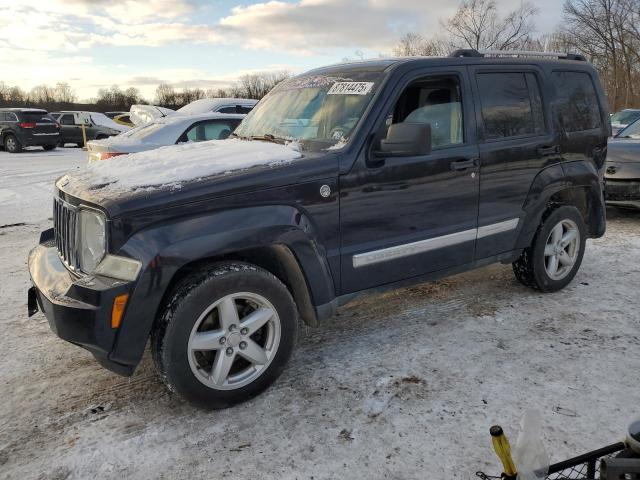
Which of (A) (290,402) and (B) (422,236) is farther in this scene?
(B) (422,236)

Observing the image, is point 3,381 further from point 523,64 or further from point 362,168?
point 523,64

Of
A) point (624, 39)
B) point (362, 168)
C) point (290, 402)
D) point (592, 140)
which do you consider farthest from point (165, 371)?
point (624, 39)

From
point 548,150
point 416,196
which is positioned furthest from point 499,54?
point 416,196

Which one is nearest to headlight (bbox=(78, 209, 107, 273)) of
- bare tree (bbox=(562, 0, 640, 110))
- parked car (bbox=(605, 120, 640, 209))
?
parked car (bbox=(605, 120, 640, 209))

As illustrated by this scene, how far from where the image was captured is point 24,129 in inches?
793

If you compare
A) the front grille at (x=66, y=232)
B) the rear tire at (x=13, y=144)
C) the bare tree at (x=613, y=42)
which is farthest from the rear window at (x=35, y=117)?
the bare tree at (x=613, y=42)

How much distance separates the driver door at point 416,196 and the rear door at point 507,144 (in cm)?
12

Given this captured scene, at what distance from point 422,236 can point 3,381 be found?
2.84 metres

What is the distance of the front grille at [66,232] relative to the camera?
2.85m

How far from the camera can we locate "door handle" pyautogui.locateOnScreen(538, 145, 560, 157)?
416 centimetres

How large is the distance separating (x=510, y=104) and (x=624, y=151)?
14.2 feet

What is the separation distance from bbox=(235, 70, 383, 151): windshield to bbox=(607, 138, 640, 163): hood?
5.35 metres

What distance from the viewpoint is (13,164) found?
1569 centimetres

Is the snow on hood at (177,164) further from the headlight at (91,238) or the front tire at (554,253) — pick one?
the front tire at (554,253)
